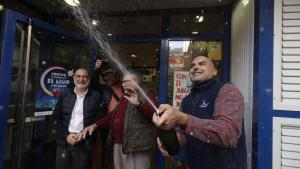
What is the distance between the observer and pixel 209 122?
1.41 m

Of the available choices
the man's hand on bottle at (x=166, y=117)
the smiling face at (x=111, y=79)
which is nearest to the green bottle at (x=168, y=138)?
the man's hand on bottle at (x=166, y=117)

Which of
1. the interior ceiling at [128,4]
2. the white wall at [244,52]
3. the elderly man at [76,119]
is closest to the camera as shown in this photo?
the white wall at [244,52]

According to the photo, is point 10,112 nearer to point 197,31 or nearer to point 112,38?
point 112,38

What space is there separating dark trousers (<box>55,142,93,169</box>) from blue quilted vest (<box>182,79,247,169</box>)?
1620 millimetres

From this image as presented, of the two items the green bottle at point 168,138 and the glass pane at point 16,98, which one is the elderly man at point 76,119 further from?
the green bottle at point 168,138

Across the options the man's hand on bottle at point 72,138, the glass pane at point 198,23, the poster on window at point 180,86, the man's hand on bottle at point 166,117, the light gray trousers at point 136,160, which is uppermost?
the glass pane at point 198,23

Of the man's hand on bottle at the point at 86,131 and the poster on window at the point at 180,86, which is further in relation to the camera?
the poster on window at the point at 180,86

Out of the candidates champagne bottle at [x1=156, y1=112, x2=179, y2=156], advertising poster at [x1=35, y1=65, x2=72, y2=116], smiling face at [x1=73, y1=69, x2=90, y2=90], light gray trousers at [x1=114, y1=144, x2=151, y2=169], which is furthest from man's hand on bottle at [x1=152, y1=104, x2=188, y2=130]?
advertising poster at [x1=35, y1=65, x2=72, y2=116]

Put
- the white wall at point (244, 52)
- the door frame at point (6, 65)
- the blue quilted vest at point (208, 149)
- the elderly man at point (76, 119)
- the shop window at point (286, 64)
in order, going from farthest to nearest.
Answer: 1. the elderly man at point (76, 119)
2. the door frame at point (6, 65)
3. the white wall at point (244, 52)
4. the shop window at point (286, 64)
5. the blue quilted vest at point (208, 149)

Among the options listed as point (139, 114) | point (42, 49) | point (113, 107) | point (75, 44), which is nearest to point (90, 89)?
point (113, 107)

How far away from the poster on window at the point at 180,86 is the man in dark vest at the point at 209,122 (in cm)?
175

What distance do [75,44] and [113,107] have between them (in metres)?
1.68

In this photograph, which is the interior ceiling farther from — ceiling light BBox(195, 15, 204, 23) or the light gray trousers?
the light gray trousers

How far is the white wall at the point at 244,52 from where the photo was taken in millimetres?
2520
